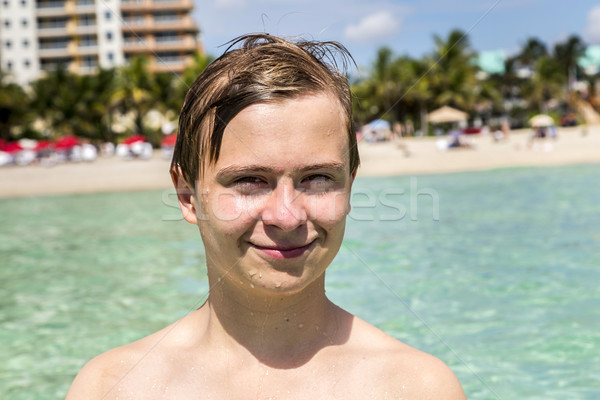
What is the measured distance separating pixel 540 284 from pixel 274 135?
6.16 metres

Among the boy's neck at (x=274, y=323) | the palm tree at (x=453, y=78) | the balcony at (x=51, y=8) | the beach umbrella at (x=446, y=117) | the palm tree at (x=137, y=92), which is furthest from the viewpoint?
the balcony at (x=51, y=8)

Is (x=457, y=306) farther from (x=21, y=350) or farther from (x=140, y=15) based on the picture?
(x=140, y=15)

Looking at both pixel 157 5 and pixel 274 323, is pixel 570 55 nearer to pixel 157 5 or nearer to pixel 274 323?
pixel 157 5

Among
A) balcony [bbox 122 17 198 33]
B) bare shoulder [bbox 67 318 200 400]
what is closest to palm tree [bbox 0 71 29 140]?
balcony [bbox 122 17 198 33]

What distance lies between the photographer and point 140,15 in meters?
70.2

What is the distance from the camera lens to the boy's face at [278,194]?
5.60ft

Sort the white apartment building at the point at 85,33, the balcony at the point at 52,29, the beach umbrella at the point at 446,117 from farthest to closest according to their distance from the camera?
the balcony at the point at 52,29, the white apartment building at the point at 85,33, the beach umbrella at the point at 446,117

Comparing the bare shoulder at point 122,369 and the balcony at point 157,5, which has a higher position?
the balcony at point 157,5

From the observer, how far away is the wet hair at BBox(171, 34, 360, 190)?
1.73 m

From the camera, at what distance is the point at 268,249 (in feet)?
5.63

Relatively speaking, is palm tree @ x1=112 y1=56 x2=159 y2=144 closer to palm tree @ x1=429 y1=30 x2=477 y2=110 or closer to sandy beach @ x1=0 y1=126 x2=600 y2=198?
sandy beach @ x1=0 y1=126 x2=600 y2=198

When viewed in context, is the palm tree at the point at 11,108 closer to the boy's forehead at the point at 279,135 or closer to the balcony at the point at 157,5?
the balcony at the point at 157,5

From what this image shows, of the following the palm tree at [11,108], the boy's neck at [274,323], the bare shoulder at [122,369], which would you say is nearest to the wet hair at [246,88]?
the boy's neck at [274,323]

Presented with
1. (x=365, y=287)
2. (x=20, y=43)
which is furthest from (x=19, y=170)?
(x=20, y=43)
